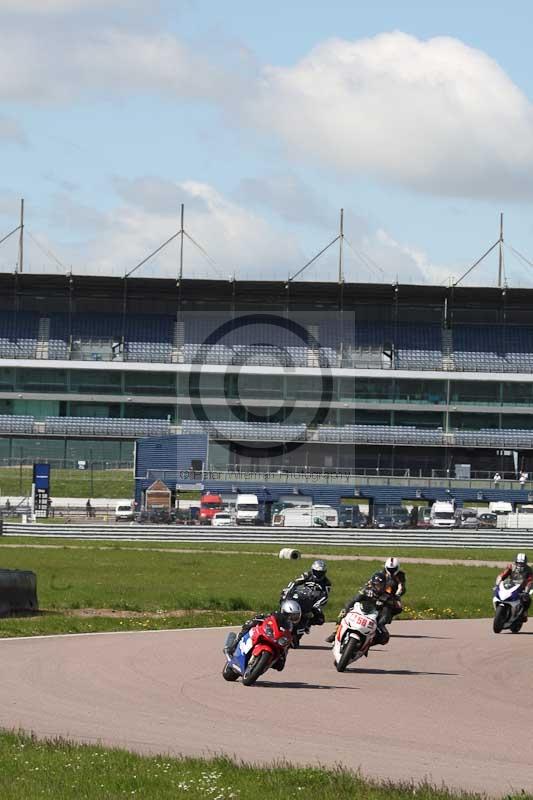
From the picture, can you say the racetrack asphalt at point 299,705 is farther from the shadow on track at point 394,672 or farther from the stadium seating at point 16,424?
the stadium seating at point 16,424

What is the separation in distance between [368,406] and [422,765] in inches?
3428

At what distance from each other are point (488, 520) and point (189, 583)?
44.8 meters

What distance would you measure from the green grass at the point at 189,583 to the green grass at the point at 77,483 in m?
33.0

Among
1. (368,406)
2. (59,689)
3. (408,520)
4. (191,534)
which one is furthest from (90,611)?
(368,406)

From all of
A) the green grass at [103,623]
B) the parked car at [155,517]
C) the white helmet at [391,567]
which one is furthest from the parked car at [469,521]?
the white helmet at [391,567]

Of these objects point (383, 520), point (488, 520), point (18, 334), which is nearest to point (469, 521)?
point (488, 520)

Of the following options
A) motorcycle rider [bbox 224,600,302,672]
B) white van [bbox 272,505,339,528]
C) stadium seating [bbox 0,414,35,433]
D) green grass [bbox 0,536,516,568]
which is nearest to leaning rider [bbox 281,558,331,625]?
motorcycle rider [bbox 224,600,302,672]

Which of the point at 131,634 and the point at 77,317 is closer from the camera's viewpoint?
the point at 131,634

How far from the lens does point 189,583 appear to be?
1362 inches

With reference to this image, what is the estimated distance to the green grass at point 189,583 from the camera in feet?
91.1

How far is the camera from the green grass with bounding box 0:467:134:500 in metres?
83.3

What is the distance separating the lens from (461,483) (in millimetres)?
86688

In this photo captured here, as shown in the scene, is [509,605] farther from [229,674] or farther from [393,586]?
[229,674]

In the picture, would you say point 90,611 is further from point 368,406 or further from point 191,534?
point 368,406
